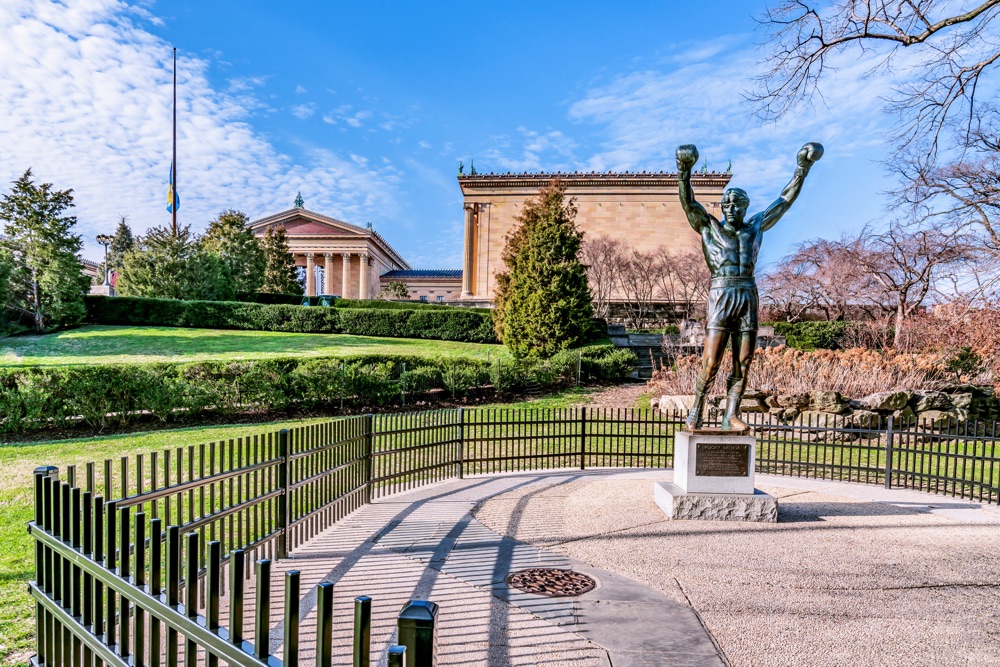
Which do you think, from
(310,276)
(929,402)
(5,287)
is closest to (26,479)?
(929,402)

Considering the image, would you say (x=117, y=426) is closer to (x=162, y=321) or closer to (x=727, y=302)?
(x=727, y=302)

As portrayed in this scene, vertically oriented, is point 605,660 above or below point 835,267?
below

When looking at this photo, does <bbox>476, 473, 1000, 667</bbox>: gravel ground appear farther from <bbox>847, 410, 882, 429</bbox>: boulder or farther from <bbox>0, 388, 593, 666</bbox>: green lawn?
<bbox>847, 410, 882, 429</bbox>: boulder

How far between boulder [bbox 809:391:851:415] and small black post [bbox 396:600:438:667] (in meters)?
14.4

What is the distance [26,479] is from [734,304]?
34.1ft

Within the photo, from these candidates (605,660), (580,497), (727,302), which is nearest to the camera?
(605,660)

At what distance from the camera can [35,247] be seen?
25859 millimetres

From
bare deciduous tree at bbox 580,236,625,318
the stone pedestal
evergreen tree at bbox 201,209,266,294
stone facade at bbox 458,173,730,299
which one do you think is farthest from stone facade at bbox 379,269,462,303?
the stone pedestal

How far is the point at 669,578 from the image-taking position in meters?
5.05

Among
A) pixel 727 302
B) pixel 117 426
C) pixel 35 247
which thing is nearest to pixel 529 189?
pixel 35 247

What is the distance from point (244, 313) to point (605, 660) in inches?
1233

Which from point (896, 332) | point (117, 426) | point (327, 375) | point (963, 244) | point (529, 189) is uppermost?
point (529, 189)

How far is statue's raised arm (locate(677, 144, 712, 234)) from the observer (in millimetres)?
6914

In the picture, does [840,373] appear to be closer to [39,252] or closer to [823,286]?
[823,286]
